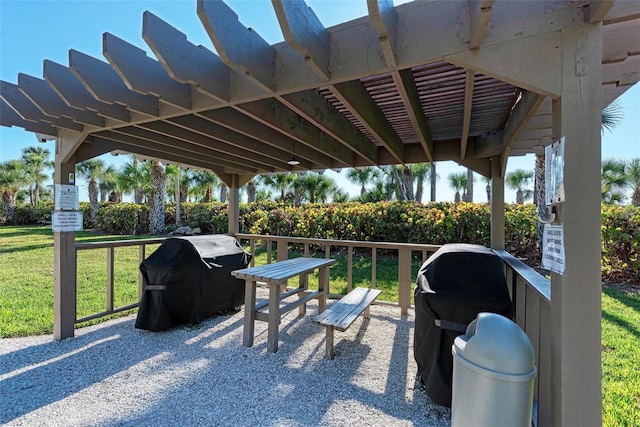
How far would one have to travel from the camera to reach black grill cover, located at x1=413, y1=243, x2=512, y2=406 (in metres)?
2.27

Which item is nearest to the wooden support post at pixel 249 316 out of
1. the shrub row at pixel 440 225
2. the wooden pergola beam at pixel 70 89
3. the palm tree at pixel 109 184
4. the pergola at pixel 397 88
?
the pergola at pixel 397 88

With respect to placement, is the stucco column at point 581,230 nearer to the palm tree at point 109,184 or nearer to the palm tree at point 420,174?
the palm tree at point 109,184

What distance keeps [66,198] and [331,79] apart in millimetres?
3376

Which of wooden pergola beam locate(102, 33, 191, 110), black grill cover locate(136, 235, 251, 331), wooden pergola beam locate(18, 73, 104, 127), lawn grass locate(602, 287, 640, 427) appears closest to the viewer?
wooden pergola beam locate(102, 33, 191, 110)

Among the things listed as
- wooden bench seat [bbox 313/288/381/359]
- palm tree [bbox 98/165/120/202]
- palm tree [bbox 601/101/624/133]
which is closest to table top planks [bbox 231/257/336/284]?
wooden bench seat [bbox 313/288/381/359]

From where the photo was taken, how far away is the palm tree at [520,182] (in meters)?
26.6

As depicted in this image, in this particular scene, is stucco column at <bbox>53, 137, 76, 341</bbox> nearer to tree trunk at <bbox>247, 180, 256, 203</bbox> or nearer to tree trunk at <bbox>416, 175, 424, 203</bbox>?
tree trunk at <bbox>247, 180, 256, 203</bbox>

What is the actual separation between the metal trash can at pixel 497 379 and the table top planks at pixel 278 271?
2.06 meters

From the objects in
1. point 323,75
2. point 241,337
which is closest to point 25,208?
point 241,337

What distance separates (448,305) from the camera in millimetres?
2311

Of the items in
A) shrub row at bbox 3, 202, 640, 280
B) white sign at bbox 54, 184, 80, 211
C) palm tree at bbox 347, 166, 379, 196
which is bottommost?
shrub row at bbox 3, 202, 640, 280

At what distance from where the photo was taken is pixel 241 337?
366 centimetres

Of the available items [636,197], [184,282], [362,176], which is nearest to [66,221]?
[184,282]

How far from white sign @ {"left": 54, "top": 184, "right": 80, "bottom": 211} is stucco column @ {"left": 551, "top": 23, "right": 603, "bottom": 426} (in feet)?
14.9
